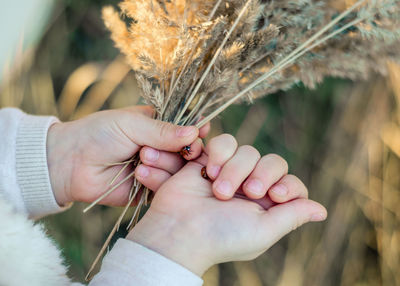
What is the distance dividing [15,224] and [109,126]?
34cm

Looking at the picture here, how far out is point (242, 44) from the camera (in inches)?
25.9

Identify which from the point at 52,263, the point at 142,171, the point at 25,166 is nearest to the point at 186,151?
the point at 142,171

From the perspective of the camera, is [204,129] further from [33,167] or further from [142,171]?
[33,167]

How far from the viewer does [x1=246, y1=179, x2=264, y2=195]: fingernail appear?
674 millimetres

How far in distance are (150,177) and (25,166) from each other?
376mm

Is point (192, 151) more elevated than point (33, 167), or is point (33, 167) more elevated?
point (192, 151)

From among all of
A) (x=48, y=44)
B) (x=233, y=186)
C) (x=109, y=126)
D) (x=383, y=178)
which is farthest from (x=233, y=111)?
(x=48, y=44)

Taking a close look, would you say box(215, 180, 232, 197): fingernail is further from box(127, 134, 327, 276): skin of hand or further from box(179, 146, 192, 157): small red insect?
box(179, 146, 192, 157): small red insect

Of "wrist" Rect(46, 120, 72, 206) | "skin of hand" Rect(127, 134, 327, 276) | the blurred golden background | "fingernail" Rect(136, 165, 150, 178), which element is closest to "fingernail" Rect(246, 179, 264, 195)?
"skin of hand" Rect(127, 134, 327, 276)

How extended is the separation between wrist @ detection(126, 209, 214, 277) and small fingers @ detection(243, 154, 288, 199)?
0.15 metres

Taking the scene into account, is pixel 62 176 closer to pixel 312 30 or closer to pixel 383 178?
pixel 312 30

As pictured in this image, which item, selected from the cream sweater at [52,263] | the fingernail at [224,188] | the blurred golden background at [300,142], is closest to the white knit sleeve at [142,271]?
the cream sweater at [52,263]

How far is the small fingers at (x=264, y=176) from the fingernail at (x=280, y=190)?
0.04ft

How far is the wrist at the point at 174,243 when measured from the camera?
62 centimetres
